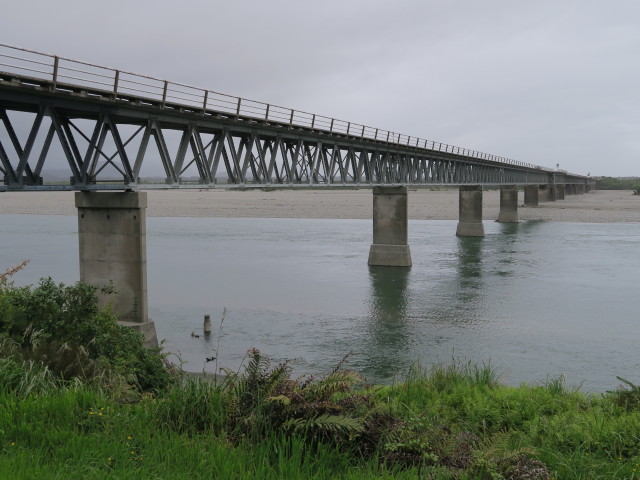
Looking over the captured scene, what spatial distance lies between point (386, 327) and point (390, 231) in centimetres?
1883

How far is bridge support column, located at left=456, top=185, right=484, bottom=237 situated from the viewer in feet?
206

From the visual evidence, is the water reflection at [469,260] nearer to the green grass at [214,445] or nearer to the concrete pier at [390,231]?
the concrete pier at [390,231]

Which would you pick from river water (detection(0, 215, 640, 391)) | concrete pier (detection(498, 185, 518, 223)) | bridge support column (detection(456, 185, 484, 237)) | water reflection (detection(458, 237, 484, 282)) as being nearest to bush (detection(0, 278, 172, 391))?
river water (detection(0, 215, 640, 391))

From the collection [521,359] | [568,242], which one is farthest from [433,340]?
[568,242]

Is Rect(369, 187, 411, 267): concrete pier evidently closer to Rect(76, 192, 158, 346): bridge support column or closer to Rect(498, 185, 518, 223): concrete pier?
Rect(76, 192, 158, 346): bridge support column

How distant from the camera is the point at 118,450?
5.48 m

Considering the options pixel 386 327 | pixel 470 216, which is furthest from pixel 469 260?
pixel 386 327

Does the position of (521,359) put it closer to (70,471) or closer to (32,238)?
(70,471)

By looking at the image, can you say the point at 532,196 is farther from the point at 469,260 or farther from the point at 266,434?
the point at 266,434

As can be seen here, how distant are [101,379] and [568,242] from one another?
53.8m

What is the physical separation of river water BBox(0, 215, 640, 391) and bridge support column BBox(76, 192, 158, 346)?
1.98 meters

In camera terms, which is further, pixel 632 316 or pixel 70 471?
pixel 632 316

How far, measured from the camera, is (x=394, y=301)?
3000 cm

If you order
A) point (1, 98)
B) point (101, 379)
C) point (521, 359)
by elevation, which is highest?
point (1, 98)
